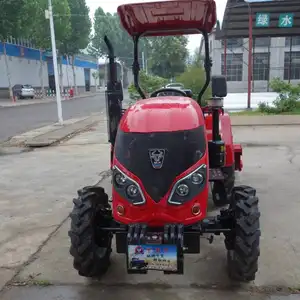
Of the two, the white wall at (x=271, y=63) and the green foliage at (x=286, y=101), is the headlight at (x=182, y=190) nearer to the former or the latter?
the green foliage at (x=286, y=101)

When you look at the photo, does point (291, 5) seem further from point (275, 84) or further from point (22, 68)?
point (22, 68)

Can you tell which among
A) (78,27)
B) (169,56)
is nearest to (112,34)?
(78,27)

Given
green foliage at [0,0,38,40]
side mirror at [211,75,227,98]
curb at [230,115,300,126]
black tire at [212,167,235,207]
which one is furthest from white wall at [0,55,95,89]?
side mirror at [211,75,227,98]

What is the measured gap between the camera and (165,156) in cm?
303

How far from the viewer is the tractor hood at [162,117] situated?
3.13 meters

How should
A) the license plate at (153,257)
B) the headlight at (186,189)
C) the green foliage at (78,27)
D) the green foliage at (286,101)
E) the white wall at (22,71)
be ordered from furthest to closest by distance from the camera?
the green foliage at (78,27) → the white wall at (22,71) → the green foliage at (286,101) → the headlight at (186,189) → the license plate at (153,257)

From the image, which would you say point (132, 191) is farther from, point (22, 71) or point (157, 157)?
point (22, 71)

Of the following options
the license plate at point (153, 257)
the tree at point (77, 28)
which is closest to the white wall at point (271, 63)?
the tree at point (77, 28)

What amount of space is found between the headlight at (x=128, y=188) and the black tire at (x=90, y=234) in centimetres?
35

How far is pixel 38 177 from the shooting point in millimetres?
7215

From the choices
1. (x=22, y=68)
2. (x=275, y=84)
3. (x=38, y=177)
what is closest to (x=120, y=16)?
(x=38, y=177)

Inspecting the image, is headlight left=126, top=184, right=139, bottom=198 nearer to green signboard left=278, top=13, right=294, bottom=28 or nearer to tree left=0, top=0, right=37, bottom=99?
green signboard left=278, top=13, right=294, bottom=28

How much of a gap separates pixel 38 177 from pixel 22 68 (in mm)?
38710

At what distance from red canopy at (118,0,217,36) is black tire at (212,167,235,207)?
67.9 inches
